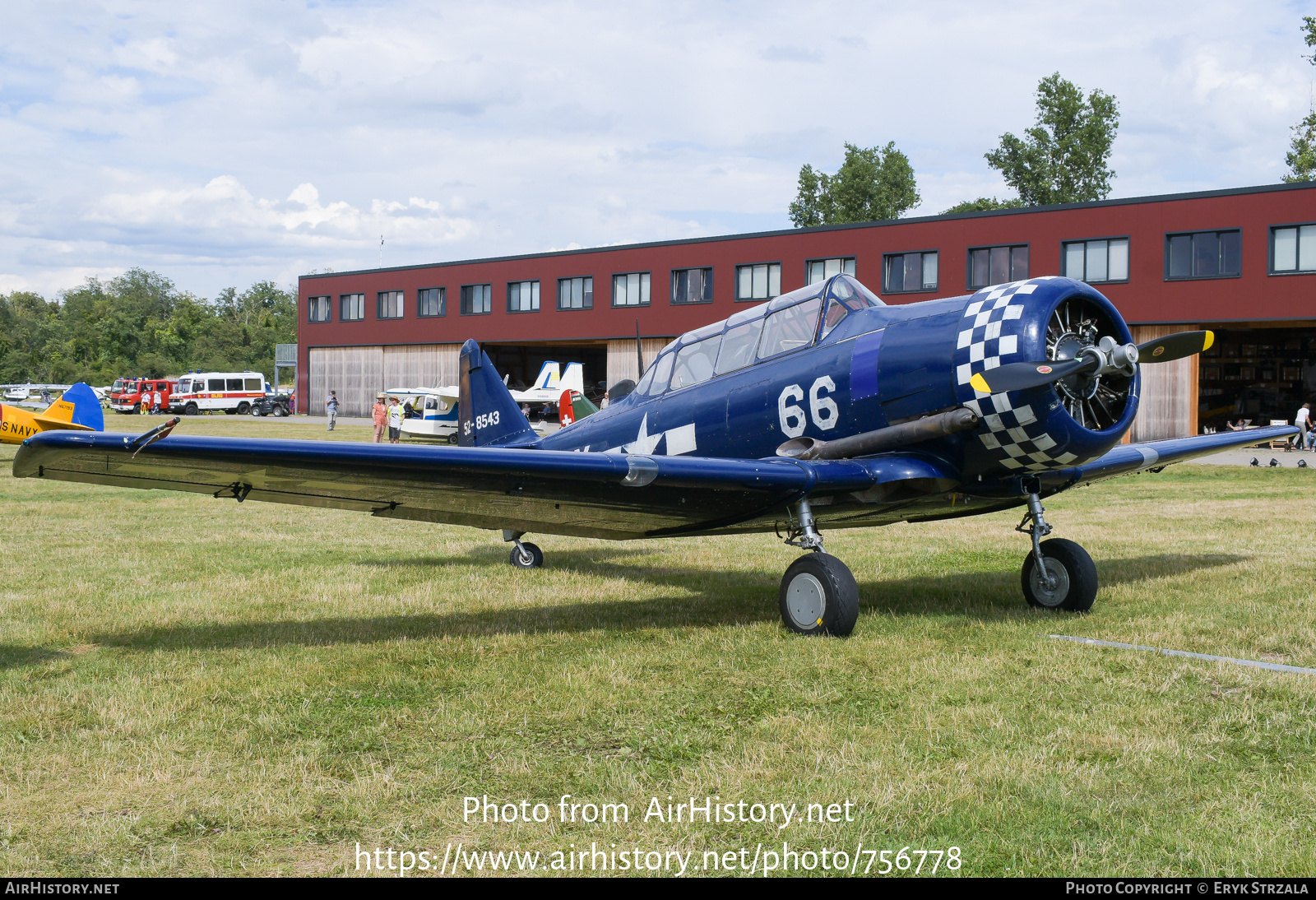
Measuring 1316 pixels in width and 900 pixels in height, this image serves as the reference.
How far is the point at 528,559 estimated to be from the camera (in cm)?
970

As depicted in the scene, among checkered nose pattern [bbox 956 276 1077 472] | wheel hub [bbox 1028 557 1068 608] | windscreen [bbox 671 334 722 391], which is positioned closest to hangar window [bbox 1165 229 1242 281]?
wheel hub [bbox 1028 557 1068 608]

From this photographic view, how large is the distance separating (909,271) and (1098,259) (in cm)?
688

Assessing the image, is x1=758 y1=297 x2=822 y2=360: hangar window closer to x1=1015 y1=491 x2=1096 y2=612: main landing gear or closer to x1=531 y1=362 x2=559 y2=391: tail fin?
x1=1015 y1=491 x2=1096 y2=612: main landing gear

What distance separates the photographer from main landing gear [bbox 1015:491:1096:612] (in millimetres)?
7199

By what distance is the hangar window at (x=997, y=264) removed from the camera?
121 ft

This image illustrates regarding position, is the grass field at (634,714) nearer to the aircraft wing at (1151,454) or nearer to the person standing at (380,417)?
the aircraft wing at (1151,454)

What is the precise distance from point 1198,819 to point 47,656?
19.9 feet

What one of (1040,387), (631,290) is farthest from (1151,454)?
(631,290)

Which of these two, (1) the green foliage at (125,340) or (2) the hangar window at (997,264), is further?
(1) the green foliage at (125,340)

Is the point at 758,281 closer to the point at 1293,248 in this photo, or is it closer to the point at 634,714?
the point at 1293,248

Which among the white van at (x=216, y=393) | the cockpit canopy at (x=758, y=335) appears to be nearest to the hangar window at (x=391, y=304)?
the white van at (x=216, y=393)

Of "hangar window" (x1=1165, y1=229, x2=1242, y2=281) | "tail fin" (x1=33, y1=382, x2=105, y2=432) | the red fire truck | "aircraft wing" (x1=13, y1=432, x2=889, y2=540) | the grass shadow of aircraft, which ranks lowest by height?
the grass shadow of aircraft

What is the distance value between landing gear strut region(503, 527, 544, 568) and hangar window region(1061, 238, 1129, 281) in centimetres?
3023

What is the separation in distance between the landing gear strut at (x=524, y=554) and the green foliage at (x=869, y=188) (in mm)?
74758
